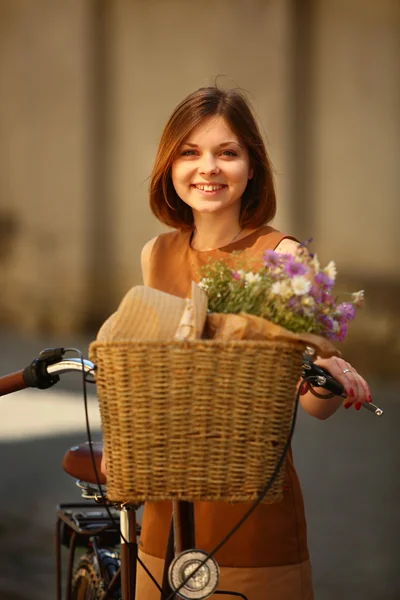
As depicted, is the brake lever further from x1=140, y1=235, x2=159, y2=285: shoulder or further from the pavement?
the pavement

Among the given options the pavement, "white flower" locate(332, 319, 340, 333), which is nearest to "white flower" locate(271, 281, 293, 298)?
"white flower" locate(332, 319, 340, 333)

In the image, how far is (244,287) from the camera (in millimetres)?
→ 1675

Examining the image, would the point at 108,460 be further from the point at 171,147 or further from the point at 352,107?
the point at 352,107

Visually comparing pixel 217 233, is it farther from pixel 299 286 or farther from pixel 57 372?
pixel 299 286

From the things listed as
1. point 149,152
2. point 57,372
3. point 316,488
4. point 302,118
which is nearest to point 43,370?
point 57,372

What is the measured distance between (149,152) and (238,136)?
340 inches

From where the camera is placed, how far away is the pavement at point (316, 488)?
5.00 metres

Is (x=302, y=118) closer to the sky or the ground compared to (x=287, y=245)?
closer to the ground

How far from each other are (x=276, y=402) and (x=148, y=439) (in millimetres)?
193

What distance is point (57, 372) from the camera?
1979mm

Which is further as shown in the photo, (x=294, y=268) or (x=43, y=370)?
(x=43, y=370)

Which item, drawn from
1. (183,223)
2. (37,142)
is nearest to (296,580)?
(183,223)

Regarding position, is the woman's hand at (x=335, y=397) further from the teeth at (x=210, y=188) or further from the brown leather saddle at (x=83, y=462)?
the brown leather saddle at (x=83, y=462)

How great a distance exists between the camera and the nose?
209cm
